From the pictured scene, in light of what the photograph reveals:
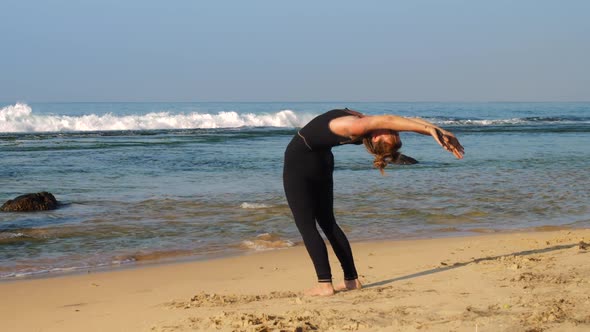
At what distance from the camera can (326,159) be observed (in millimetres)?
5105

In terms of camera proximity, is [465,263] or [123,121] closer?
[465,263]

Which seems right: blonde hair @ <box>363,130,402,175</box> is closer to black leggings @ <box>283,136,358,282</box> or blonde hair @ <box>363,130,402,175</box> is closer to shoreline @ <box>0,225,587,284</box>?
black leggings @ <box>283,136,358,282</box>

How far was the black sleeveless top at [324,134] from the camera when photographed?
187 inches

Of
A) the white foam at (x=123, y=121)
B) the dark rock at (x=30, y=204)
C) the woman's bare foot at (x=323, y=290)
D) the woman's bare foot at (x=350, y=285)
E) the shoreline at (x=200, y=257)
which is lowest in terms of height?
the shoreline at (x=200, y=257)

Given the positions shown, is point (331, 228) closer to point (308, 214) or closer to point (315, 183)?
point (308, 214)

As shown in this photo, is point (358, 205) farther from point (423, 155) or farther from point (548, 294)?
point (423, 155)

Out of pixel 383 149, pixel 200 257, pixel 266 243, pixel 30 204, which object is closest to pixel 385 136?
pixel 383 149

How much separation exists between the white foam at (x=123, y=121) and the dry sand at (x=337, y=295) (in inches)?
1445

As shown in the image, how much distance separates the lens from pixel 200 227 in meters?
9.20

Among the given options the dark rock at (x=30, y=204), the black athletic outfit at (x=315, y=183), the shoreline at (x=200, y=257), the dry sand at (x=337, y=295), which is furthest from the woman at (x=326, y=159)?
the dark rock at (x=30, y=204)

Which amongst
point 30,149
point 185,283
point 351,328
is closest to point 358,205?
point 185,283

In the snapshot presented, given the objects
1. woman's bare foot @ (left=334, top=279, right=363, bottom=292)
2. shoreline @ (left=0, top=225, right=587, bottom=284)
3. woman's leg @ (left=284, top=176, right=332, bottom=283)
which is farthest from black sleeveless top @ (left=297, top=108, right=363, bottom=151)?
shoreline @ (left=0, top=225, right=587, bottom=284)

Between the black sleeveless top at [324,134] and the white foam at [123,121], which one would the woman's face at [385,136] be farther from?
the white foam at [123,121]

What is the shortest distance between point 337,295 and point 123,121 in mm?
40759
